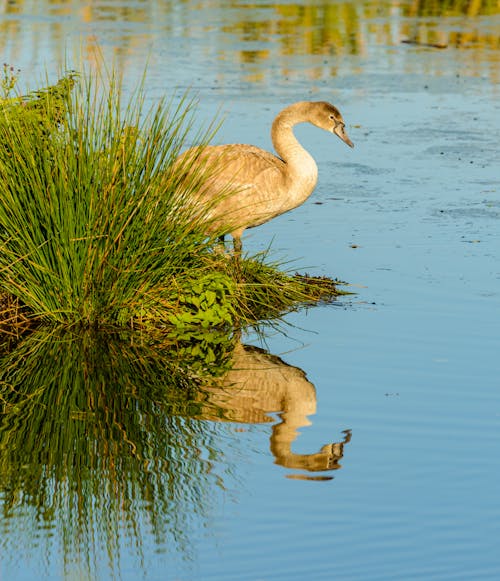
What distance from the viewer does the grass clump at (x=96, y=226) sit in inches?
340

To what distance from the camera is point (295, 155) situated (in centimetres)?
1053

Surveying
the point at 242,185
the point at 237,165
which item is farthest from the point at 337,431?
the point at 237,165

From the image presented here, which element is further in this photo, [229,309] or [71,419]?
[229,309]

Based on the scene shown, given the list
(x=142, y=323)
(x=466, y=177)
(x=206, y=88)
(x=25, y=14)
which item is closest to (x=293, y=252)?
(x=142, y=323)

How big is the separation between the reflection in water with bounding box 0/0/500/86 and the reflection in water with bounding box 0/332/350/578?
442 inches

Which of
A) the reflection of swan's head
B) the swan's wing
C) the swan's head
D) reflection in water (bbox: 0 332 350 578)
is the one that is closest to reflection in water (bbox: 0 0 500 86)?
the swan's head

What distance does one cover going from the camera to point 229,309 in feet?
30.8

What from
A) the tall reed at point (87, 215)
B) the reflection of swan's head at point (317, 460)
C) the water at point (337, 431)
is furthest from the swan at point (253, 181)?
the reflection of swan's head at point (317, 460)

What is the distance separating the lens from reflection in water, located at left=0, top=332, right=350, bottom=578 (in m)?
5.82

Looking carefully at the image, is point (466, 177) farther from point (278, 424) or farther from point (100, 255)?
point (278, 424)

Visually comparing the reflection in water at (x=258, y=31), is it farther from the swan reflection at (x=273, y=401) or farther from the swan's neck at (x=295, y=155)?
the swan reflection at (x=273, y=401)

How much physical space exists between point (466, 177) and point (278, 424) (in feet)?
23.8

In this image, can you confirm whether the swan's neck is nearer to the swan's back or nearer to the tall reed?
the swan's back

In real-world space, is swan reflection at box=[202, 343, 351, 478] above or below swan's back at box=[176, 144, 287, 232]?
below
